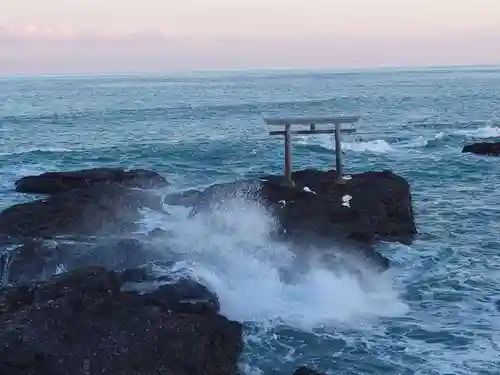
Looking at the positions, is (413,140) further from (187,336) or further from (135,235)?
(187,336)

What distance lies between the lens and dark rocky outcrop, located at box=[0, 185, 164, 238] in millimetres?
20422

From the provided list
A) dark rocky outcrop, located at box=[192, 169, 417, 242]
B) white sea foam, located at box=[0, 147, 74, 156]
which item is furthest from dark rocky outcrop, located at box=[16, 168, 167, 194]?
white sea foam, located at box=[0, 147, 74, 156]

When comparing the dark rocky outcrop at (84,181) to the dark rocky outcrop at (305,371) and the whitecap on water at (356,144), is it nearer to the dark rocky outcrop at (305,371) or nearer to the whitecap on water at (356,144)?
the dark rocky outcrop at (305,371)

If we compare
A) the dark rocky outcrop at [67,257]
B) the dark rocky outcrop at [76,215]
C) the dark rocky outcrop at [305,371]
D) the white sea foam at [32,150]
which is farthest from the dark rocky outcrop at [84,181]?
the dark rocky outcrop at [305,371]

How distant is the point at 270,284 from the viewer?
17312mm

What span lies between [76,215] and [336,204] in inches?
337

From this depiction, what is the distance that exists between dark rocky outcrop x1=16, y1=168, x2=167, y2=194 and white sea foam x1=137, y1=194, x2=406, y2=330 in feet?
24.3

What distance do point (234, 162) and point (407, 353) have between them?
24.6m

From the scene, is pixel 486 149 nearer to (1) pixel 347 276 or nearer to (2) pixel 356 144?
(2) pixel 356 144

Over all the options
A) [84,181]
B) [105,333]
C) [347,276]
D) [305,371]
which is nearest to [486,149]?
[84,181]

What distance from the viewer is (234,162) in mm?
37719

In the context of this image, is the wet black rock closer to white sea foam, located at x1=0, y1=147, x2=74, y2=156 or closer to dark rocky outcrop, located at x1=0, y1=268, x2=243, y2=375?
dark rocky outcrop, located at x1=0, y1=268, x2=243, y2=375

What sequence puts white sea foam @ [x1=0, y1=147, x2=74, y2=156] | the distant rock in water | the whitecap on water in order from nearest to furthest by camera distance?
the distant rock in water → white sea foam @ [x1=0, y1=147, x2=74, y2=156] → the whitecap on water

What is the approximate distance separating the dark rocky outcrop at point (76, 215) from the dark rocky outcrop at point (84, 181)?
3051mm
